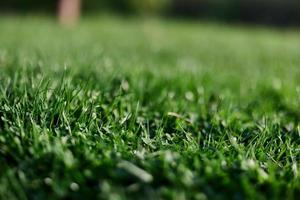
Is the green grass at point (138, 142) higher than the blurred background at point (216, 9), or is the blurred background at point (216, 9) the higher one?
the green grass at point (138, 142)

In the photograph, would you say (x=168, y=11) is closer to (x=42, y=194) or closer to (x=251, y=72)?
(x=251, y=72)

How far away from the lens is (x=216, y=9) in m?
15.8

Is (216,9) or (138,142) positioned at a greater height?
(138,142)

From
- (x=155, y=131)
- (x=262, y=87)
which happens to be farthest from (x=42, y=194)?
(x=262, y=87)

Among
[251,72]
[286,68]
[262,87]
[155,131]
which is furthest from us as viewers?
[286,68]

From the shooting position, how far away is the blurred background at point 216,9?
47.0 feet

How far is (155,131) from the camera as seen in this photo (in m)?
1.93

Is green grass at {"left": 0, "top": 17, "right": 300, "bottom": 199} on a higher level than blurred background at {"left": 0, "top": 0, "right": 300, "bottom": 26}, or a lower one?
higher

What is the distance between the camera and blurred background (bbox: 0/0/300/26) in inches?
563

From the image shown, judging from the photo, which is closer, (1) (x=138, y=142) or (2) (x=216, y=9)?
(1) (x=138, y=142)

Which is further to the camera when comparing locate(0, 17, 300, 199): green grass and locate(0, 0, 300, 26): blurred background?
locate(0, 0, 300, 26): blurred background

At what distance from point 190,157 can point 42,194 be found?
0.61m

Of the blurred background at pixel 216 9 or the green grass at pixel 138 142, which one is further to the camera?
the blurred background at pixel 216 9

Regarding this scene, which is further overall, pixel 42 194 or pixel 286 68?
pixel 286 68
